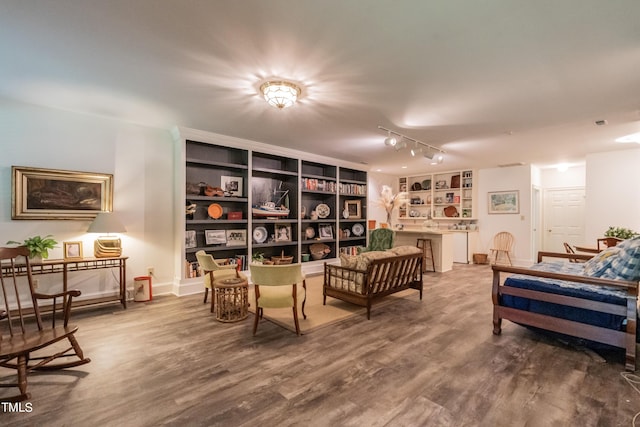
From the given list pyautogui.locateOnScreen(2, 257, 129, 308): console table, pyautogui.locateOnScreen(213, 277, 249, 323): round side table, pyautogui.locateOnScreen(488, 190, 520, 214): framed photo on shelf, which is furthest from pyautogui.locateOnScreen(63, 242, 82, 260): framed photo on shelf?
pyautogui.locateOnScreen(488, 190, 520, 214): framed photo on shelf

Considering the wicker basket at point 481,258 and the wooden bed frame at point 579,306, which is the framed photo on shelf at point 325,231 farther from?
the wicker basket at point 481,258

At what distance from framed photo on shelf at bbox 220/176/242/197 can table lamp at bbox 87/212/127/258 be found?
1756mm

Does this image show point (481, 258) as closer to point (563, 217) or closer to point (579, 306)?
point (563, 217)

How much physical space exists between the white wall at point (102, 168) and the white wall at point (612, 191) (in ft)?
25.8

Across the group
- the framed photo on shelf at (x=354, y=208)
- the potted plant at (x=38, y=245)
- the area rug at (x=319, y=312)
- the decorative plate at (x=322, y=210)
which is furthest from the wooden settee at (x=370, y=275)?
the potted plant at (x=38, y=245)

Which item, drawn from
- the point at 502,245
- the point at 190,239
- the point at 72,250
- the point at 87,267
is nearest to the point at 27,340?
the point at 87,267

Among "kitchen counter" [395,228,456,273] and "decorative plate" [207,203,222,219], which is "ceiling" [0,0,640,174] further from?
"kitchen counter" [395,228,456,273]

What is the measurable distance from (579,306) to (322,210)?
184 inches

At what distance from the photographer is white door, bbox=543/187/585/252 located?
290 inches

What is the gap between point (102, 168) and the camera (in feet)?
13.0

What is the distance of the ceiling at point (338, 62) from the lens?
188 cm

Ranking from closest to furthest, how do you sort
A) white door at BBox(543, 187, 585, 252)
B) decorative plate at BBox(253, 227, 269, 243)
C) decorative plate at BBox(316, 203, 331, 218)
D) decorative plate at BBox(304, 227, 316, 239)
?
1. decorative plate at BBox(253, 227, 269, 243)
2. decorative plate at BBox(304, 227, 316, 239)
3. decorative plate at BBox(316, 203, 331, 218)
4. white door at BBox(543, 187, 585, 252)

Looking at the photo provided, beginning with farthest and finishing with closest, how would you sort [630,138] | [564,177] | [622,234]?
[564,177], [622,234], [630,138]

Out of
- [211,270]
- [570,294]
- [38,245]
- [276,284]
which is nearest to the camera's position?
[570,294]
